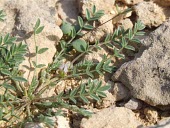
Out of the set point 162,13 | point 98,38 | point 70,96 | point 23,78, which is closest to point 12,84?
point 23,78

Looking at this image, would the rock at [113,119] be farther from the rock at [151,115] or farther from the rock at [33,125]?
the rock at [33,125]

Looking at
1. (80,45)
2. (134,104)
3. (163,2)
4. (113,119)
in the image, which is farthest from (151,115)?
(163,2)

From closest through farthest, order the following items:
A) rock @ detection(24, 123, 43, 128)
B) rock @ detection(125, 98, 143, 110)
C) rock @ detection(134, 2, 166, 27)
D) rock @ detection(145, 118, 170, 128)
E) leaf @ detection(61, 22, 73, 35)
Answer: rock @ detection(145, 118, 170, 128) < rock @ detection(24, 123, 43, 128) < rock @ detection(125, 98, 143, 110) < leaf @ detection(61, 22, 73, 35) < rock @ detection(134, 2, 166, 27)

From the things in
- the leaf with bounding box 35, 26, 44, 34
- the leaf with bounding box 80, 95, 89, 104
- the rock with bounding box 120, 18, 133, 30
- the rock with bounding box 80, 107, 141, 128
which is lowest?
the rock with bounding box 80, 107, 141, 128

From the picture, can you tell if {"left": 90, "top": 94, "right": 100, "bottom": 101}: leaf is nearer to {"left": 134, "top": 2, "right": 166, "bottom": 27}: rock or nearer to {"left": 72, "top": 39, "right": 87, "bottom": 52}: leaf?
{"left": 72, "top": 39, "right": 87, "bottom": 52}: leaf

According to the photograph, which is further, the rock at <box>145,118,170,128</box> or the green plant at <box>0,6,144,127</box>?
the green plant at <box>0,6,144,127</box>

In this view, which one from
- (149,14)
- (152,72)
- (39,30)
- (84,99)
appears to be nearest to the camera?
(84,99)

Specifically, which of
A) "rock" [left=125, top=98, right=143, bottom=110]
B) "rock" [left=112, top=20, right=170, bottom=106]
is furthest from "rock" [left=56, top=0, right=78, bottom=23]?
"rock" [left=125, top=98, right=143, bottom=110]

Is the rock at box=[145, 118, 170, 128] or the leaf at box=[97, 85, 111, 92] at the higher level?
the leaf at box=[97, 85, 111, 92]

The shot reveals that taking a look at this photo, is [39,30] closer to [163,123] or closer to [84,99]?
[84,99]
